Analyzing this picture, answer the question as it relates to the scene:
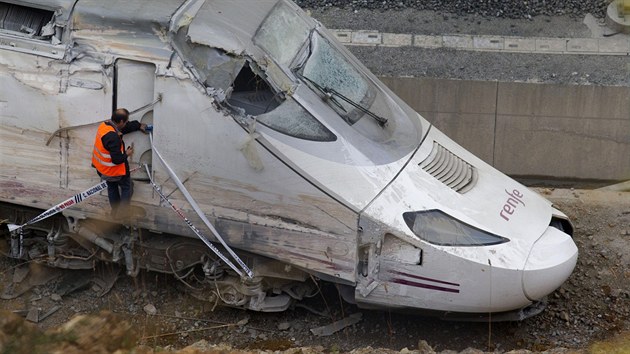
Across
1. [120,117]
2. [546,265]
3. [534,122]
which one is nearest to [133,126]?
[120,117]

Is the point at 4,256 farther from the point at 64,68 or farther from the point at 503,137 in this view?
the point at 503,137

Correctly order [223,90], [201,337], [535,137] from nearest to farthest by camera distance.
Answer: [223,90]
[201,337]
[535,137]

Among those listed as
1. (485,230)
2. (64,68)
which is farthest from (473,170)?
A: (64,68)

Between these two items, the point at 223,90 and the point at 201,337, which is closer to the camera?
the point at 223,90

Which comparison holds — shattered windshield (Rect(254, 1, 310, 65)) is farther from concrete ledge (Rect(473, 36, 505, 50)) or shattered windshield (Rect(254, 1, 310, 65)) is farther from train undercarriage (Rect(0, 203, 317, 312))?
concrete ledge (Rect(473, 36, 505, 50))

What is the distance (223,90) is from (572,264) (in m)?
3.49

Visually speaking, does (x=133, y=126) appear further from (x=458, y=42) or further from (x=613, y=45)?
(x=613, y=45)

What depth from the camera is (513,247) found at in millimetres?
8883

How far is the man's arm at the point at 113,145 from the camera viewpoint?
8742mm

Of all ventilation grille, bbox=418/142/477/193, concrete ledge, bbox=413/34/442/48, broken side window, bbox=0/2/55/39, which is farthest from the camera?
concrete ledge, bbox=413/34/442/48

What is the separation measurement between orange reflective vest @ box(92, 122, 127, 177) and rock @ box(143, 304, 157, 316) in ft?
5.15

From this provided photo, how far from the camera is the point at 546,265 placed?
29.2ft

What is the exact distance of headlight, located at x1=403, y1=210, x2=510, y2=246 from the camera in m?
8.79

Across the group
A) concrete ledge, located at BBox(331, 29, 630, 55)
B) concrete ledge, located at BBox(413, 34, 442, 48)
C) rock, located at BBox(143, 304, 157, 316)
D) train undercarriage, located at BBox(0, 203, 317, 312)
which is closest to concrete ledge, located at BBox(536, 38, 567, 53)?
concrete ledge, located at BBox(331, 29, 630, 55)
